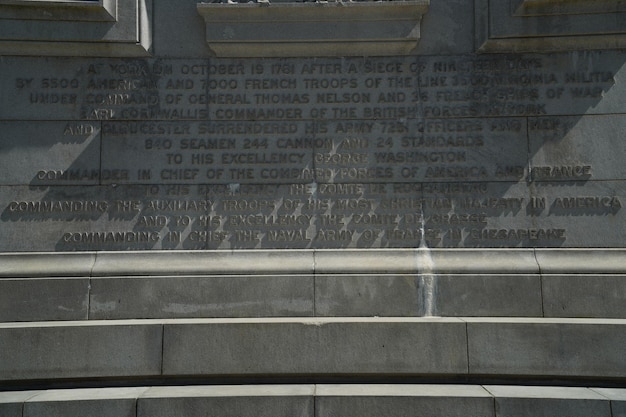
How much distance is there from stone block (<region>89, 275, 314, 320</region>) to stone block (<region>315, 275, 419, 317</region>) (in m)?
0.22

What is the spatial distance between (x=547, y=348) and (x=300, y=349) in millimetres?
3322

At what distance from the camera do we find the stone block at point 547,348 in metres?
6.73

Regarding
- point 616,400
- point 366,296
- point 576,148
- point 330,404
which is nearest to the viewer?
point 616,400

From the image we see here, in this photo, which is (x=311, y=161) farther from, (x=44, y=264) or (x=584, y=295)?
(x=584, y=295)

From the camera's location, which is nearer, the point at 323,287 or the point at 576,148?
the point at 323,287

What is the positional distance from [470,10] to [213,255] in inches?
222

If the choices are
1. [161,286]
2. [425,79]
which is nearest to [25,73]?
[161,286]

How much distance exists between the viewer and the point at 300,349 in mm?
6906

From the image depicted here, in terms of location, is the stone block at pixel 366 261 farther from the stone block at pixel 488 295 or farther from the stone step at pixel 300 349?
the stone step at pixel 300 349

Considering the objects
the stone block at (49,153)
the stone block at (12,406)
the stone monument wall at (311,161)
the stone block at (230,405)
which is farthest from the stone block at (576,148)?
the stone block at (12,406)

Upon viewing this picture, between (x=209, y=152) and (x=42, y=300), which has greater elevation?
(x=209, y=152)

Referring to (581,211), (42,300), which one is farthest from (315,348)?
(581,211)

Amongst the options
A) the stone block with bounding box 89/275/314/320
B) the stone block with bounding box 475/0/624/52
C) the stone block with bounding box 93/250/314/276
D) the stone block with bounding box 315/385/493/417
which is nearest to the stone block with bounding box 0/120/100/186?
the stone block with bounding box 93/250/314/276

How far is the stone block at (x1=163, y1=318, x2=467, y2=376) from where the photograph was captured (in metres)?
6.86
